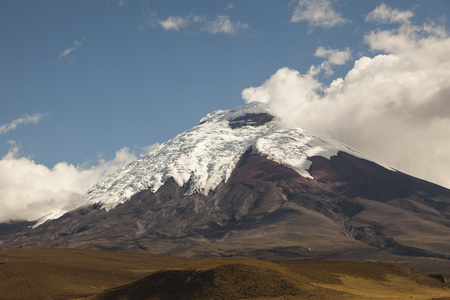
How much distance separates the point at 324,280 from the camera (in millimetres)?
71438

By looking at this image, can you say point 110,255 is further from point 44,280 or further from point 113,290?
point 113,290

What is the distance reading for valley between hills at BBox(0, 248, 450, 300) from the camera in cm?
6222

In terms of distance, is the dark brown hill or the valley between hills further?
the valley between hills

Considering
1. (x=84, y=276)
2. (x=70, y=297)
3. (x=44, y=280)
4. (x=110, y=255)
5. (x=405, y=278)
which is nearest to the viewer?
(x=405, y=278)

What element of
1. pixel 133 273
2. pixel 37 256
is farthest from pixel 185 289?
pixel 37 256

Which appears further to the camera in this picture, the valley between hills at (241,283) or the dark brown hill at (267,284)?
the valley between hills at (241,283)

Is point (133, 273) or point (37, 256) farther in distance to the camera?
point (37, 256)

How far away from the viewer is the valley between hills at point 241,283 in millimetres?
62219

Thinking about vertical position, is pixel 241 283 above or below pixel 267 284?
above

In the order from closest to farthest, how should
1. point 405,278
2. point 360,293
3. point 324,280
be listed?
1. point 360,293
2. point 324,280
3. point 405,278

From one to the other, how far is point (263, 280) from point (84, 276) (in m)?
59.6

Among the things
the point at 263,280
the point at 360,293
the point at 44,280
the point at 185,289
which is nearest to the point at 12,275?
the point at 44,280

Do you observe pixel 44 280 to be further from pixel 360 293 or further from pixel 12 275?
pixel 360 293

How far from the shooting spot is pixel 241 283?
63.0 metres
